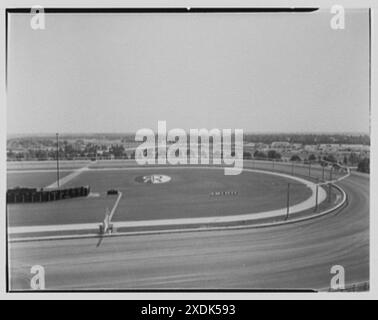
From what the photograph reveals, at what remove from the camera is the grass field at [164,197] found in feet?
5.98

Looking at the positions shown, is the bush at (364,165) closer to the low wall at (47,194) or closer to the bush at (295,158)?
the bush at (295,158)

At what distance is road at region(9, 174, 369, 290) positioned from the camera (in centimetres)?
180

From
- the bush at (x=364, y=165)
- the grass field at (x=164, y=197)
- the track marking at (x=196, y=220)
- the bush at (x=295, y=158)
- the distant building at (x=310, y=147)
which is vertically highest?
the distant building at (x=310, y=147)

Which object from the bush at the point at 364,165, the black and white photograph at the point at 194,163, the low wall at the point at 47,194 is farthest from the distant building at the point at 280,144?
the low wall at the point at 47,194

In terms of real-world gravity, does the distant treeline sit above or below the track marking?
above

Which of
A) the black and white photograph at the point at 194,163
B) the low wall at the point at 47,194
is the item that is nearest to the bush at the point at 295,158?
the black and white photograph at the point at 194,163

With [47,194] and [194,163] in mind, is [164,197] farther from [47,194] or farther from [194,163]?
[47,194]

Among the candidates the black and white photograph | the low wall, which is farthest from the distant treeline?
the low wall

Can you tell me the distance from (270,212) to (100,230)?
1170 millimetres

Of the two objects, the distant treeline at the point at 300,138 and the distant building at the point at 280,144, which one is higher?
the distant treeline at the point at 300,138

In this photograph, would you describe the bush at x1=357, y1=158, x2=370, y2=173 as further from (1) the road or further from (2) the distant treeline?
(2) the distant treeline

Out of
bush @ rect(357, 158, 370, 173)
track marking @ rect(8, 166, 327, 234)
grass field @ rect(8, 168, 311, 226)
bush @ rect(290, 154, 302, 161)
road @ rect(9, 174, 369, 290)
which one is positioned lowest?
road @ rect(9, 174, 369, 290)

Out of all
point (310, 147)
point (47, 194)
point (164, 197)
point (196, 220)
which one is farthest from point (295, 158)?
point (47, 194)
